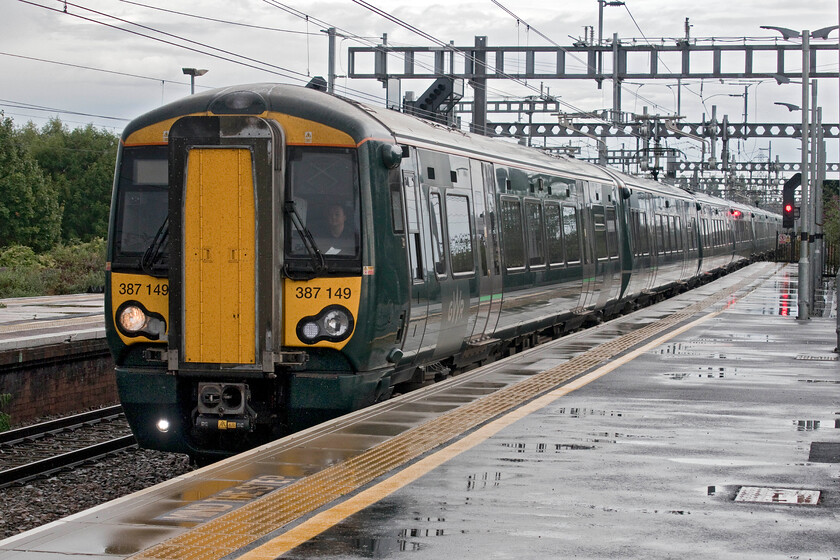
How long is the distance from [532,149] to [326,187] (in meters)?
9.08

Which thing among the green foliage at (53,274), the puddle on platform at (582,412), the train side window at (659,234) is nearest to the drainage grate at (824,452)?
the puddle on platform at (582,412)

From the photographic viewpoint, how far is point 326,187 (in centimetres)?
1005

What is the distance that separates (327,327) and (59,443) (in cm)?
563

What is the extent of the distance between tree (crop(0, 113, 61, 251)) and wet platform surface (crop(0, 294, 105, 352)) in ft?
142

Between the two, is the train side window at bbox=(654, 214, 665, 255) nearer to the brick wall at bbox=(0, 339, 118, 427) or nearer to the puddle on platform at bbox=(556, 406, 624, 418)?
the brick wall at bbox=(0, 339, 118, 427)

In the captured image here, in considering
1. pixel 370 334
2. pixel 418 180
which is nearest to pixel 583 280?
pixel 418 180

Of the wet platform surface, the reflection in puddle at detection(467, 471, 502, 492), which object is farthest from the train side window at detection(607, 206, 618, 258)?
the reflection in puddle at detection(467, 471, 502, 492)

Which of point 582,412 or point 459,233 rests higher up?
point 459,233

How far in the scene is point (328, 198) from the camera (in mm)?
10047

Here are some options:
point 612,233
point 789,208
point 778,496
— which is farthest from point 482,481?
point 789,208

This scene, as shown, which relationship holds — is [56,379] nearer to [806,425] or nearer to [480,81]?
[806,425]

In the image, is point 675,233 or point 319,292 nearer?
point 319,292

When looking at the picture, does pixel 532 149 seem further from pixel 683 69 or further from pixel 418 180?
pixel 683 69

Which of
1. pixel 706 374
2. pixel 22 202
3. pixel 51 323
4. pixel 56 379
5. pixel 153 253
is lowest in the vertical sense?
pixel 56 379
